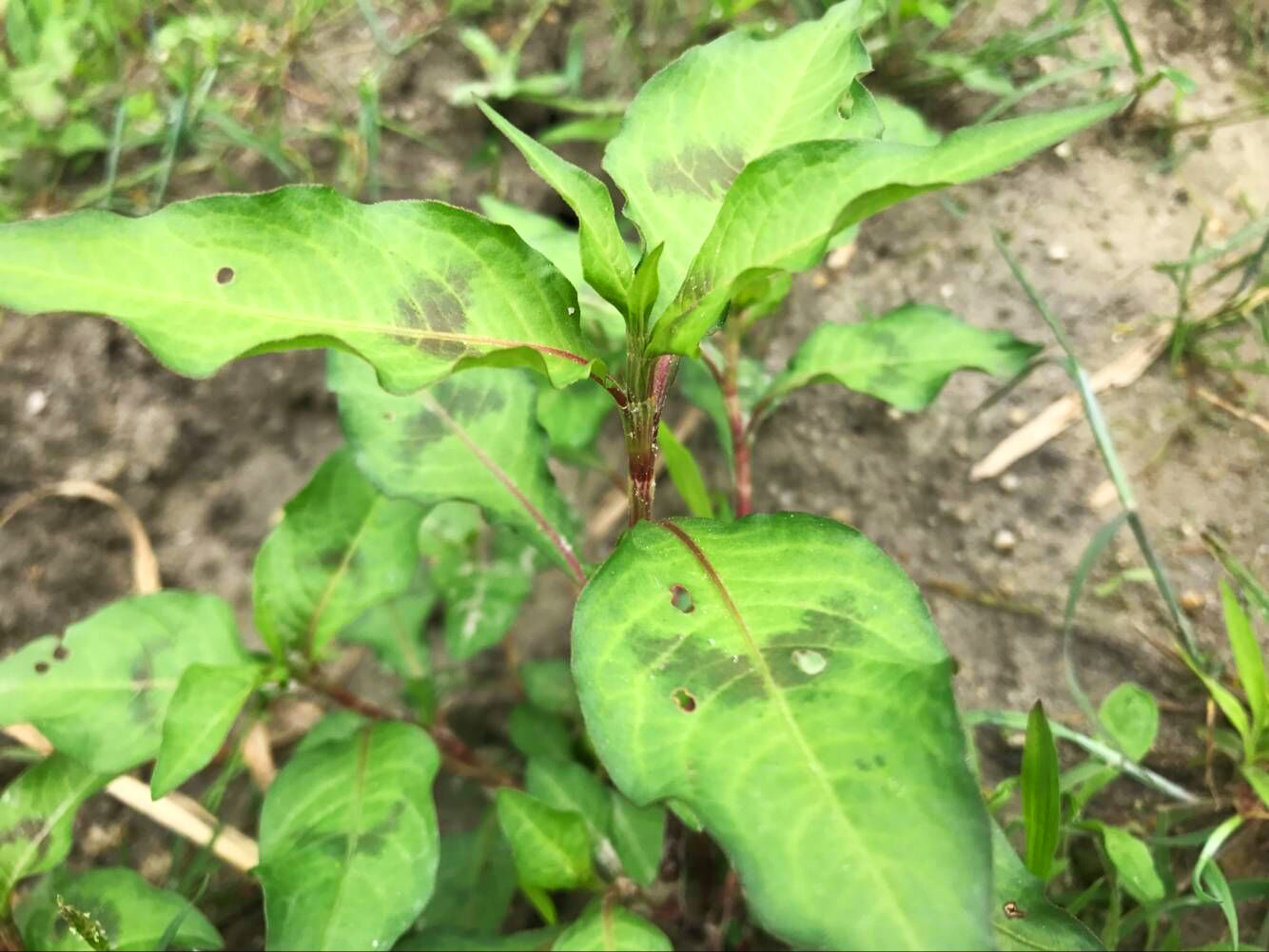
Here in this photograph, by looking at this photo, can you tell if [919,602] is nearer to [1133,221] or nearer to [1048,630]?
[1048,630]

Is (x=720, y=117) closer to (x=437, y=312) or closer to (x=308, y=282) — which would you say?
(x=437, y=312)

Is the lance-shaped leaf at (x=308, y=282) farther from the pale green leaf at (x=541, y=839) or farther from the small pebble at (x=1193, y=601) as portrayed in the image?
the small pebble at (x=1193, y=601)

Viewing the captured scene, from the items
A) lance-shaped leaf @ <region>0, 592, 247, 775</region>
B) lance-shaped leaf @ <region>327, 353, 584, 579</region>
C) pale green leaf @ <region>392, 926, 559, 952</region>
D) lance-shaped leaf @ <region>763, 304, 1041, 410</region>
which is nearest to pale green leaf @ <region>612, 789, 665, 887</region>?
pale green leaf @ <region>392, 926, 559, 952</region>

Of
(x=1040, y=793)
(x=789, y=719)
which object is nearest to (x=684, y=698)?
(x=789, y=719)

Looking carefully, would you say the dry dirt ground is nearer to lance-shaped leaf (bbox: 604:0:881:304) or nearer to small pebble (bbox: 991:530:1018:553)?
small pebble (bbox: 991:530:1018:553)

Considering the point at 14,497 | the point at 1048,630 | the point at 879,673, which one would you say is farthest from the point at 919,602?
the point at 14,497

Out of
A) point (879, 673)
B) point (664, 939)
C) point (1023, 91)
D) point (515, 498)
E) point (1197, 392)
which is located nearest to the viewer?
point (879, 673)
